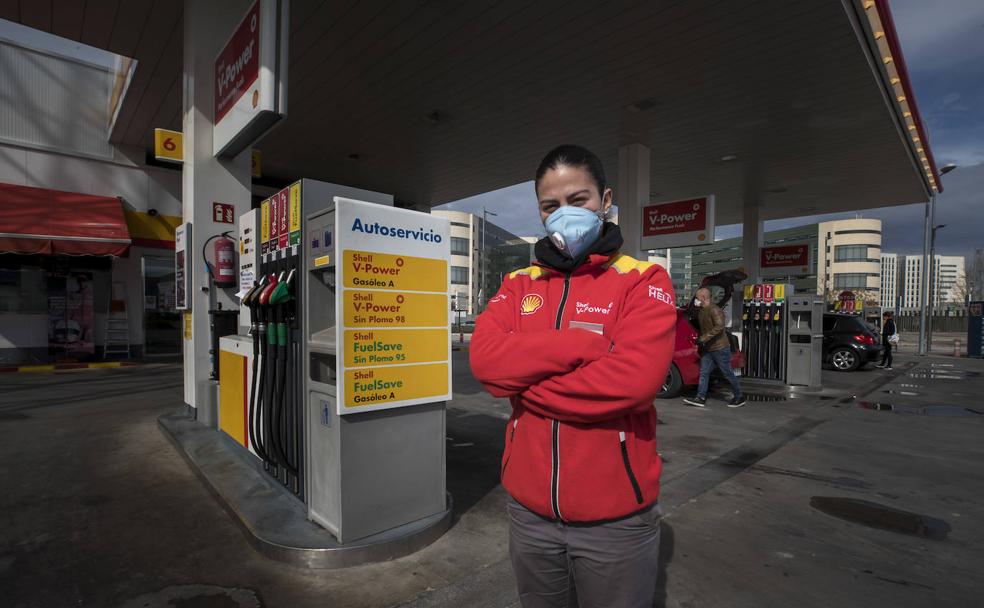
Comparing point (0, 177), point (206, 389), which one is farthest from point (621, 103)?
A: point (0, 177)

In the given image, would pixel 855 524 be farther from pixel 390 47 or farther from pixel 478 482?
pixel 390 47

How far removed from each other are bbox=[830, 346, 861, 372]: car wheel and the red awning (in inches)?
697

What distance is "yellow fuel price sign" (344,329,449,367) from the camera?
287 cm

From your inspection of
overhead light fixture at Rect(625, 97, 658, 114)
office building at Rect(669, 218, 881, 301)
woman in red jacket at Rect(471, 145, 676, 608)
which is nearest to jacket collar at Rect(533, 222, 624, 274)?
woman in red jacket at Rect(471, 145, 676, 608)

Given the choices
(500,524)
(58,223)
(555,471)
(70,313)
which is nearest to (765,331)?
(500,524)

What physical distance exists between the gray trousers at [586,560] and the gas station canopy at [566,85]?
6.33m

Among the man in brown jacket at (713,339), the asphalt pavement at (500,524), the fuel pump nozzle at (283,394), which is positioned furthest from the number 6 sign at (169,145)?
the man in brown jacket at (713,339)

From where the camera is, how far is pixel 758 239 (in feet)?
53.1

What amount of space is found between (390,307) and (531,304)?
5.28 feet

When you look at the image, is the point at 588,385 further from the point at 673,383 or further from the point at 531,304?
the point at 673,383

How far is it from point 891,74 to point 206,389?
35.0ft

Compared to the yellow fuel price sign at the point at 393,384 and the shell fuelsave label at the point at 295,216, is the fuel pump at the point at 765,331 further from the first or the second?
the shell fuelsave label at the point at 295,216

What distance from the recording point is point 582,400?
1400 millimetres

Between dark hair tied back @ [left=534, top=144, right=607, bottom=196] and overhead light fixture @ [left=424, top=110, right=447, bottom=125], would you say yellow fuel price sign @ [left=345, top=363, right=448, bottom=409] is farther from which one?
overhead light fixture @ [left=424, top=110, right=447, bottom=125]
